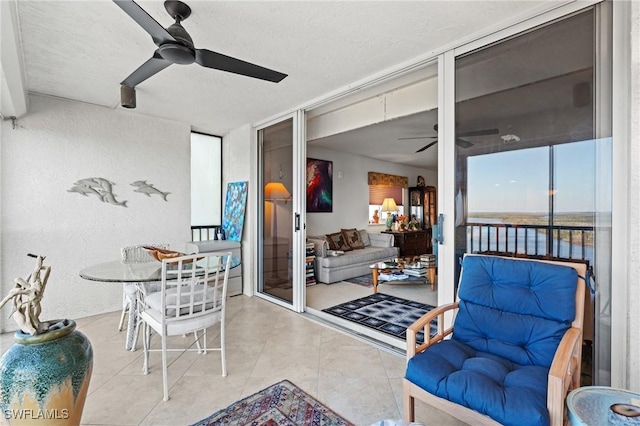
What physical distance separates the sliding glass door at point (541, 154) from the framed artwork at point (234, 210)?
3.23 metres

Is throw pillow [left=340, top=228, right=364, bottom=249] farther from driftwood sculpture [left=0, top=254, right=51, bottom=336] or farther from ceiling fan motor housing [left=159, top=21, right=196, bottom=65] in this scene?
driftwood sculpture [left=0, top=254, right=51, bottom=336]

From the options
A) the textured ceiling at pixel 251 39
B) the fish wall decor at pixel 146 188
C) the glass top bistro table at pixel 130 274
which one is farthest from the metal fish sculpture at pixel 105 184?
the glass top bistro table at pixel 130 274

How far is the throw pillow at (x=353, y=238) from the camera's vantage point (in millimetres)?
6105

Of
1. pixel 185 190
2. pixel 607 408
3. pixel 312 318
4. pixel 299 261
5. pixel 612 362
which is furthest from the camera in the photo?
pixel 185 190

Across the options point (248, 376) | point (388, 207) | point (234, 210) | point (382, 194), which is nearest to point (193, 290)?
point (248, 376)

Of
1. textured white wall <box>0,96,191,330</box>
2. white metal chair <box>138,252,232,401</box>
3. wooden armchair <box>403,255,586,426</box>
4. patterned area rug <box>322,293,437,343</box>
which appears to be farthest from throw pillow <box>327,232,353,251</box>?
wooden armchair <box>403,255,586,426</box>

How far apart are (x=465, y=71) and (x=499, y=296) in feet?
5.60

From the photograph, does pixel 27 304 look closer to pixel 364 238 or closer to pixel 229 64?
pixel 229 64

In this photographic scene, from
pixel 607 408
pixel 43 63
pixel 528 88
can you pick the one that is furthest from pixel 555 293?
pixel 43 63

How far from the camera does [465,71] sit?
7.70ft

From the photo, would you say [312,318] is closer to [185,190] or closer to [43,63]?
[185,190]

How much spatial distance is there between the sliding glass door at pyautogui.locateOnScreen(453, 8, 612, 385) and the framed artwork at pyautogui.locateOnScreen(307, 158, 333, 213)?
3.73m

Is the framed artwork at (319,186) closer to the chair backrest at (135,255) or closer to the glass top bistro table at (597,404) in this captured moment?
the chair backrest at (135,255)

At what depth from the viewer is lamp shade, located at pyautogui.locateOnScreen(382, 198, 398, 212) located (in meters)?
7.23
